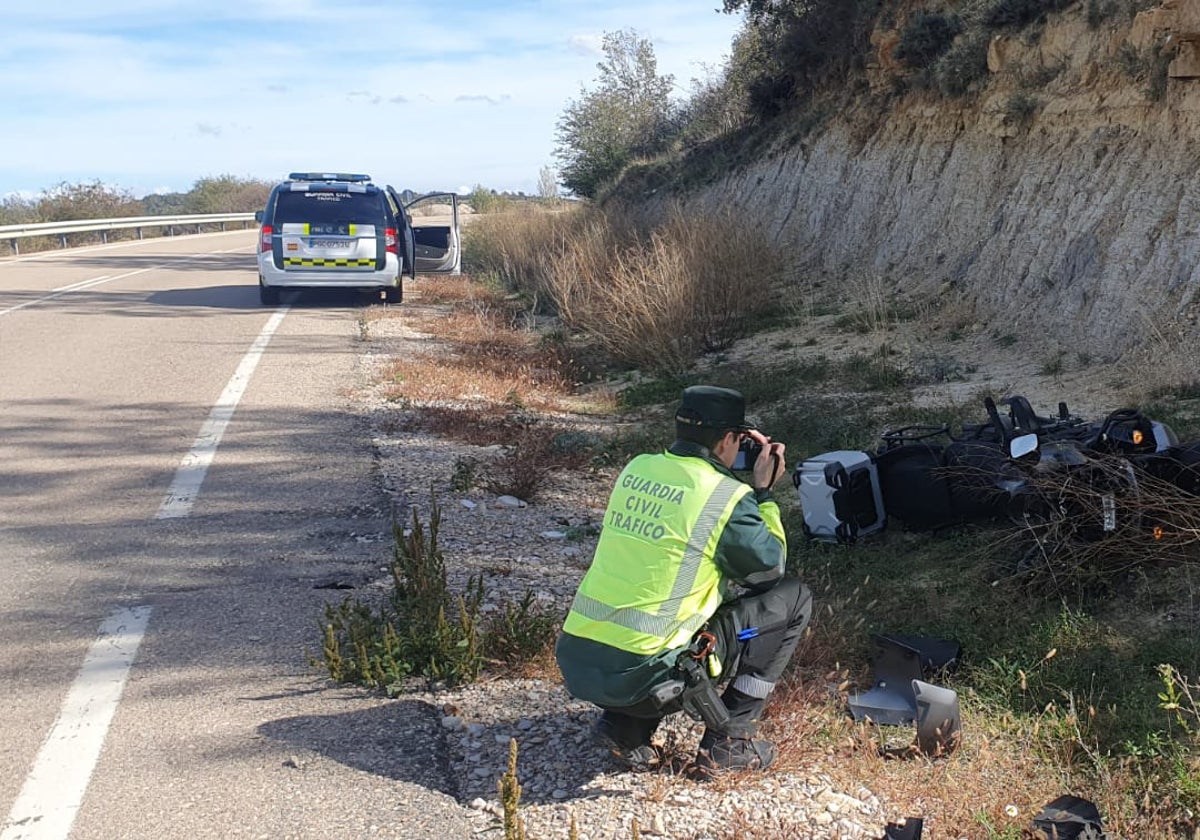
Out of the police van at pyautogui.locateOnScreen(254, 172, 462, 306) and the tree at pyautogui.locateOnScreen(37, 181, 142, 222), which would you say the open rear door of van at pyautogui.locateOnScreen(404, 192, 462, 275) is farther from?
the tree at pyautogui.locateOnScreen(37, 181, 142, 222)

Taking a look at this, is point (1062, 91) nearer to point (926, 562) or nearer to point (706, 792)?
point (926, 562)

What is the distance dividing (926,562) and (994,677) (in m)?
1.41

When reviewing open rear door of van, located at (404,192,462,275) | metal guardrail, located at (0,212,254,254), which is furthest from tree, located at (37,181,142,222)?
open rear door of van, located at (404,192,462,275)

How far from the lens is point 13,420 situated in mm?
9398

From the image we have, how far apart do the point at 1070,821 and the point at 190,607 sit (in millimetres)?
3850

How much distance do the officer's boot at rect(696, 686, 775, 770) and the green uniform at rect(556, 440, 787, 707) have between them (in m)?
0.33

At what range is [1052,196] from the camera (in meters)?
12.3

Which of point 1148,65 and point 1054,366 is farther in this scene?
point 1148,65

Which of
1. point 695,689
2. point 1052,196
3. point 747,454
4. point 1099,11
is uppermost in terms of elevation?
point 1099,11

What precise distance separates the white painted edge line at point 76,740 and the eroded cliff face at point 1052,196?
7722 mm

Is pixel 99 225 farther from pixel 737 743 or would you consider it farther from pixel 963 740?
pixel 963 740

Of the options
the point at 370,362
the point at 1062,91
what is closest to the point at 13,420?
the point at 370,362

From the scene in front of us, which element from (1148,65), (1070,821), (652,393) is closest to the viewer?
(1070,821)

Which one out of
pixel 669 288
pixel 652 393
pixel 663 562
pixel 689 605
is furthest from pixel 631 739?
pixel 669 288
